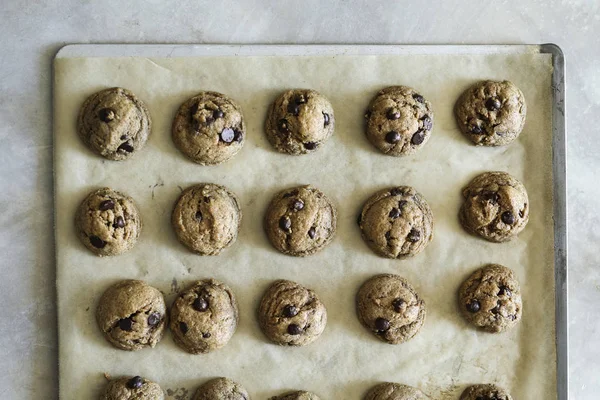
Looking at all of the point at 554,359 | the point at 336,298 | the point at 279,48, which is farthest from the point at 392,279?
the point at 279,48

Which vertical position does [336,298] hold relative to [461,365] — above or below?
above

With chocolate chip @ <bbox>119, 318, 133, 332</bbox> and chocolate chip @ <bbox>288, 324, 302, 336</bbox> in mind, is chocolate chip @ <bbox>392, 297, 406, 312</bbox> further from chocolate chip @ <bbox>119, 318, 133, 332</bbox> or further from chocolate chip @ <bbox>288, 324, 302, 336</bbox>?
chocolate chip @ <bbox>119, 318, 133, 332</bbox>

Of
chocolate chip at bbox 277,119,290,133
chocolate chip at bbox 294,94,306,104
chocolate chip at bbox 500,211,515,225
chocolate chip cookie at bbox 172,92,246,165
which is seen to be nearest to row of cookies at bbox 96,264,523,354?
chocolate chip at bbox 500,211,515,225

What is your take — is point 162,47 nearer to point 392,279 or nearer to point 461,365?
point 392,279

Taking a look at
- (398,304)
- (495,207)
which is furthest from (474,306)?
(495,207)

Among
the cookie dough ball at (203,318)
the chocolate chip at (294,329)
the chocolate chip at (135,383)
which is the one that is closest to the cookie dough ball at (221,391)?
the cookie dough ball at (203,318)
